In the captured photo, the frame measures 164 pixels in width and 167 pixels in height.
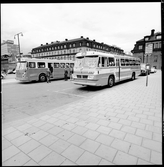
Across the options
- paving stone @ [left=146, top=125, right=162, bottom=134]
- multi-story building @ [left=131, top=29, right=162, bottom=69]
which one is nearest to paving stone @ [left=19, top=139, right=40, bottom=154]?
paving stone @ [left=146, top=125, right=162, bottom=134]

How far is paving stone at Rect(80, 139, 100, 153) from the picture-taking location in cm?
239

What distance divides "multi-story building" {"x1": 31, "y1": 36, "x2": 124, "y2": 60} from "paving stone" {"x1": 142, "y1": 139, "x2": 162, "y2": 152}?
58428 mm

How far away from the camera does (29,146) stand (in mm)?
2539

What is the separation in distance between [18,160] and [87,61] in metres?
7.32

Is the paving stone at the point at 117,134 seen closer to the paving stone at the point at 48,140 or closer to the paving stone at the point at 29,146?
the paving stone at the point at 48,140

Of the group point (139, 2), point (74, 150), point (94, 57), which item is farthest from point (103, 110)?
point (94, 57)

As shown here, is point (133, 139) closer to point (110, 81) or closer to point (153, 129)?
point (153, 129)

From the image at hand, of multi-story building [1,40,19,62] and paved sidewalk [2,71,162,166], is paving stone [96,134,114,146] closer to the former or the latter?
paved sidewalk [2,71,162,166]

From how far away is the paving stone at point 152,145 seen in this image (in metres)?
2.37

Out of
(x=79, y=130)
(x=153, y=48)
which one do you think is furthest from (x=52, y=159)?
(x=153, y=48)

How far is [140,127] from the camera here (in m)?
3.21

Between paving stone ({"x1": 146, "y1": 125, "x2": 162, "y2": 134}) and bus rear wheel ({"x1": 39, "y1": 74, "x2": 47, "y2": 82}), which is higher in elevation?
bus rear wheel ({"x1": 39, "y1": 74, "x2": 47, "y2": 82})

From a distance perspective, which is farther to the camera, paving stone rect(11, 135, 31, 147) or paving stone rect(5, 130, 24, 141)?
paving stone rect(5, 130, 24, 141)

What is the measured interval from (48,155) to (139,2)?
3003 millimetres
